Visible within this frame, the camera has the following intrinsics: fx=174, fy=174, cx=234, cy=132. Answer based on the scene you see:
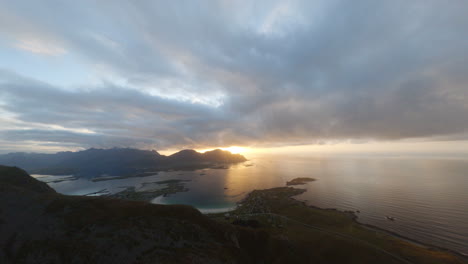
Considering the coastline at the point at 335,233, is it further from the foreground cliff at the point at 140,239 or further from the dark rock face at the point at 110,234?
the dark rock face at the point at 110,234

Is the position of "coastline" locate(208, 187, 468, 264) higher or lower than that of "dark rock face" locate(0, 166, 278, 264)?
Answer: lower

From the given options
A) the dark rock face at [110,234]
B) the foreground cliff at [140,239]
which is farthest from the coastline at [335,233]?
the dark rock face at [110,234]

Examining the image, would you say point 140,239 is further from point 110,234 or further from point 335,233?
point 335,233

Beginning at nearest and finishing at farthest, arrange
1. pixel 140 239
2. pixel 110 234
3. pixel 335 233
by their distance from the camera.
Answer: pixel 140 239 → pixel 110 234 → pixel 335 233

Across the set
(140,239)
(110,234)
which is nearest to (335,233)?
(140,239)

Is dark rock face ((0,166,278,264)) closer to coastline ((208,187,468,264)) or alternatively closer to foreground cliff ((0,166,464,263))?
foreground cliff ((0,166,464,263))

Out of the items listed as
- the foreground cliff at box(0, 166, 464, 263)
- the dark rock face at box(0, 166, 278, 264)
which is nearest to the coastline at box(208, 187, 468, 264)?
the foreground cliff at box(0, 166, 464, 263)

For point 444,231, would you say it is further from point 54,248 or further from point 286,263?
point 54,248

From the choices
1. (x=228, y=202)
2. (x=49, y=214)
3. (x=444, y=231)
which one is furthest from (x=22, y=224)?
(x=444, y=231)

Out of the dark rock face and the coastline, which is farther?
Answer: the coastline
